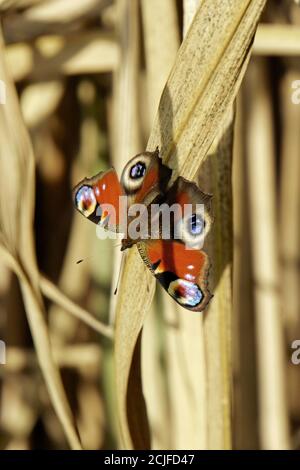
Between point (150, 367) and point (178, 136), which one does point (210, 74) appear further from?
point (150, 367)

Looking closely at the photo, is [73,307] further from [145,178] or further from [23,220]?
[145,178]

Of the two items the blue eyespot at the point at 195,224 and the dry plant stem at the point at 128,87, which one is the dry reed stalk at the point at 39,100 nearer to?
the dry plant stem at the point at 128,87

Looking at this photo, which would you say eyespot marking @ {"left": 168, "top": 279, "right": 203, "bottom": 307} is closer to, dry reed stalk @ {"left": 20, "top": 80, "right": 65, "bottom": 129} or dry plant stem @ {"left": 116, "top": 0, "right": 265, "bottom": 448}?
dry plant stem @ {"left": 116, "top": 0, "right": 265, "bottom": 448}

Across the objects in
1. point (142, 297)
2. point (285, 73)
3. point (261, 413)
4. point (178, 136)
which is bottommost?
point (261, 413)

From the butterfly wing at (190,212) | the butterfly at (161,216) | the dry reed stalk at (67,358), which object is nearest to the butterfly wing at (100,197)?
the butterfly at (161,216)

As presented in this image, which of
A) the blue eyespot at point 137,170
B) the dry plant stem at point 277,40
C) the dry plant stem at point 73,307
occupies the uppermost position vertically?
the dry plant stem at point 277,40

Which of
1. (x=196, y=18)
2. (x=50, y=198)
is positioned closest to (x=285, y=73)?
(x=50, y=198)
